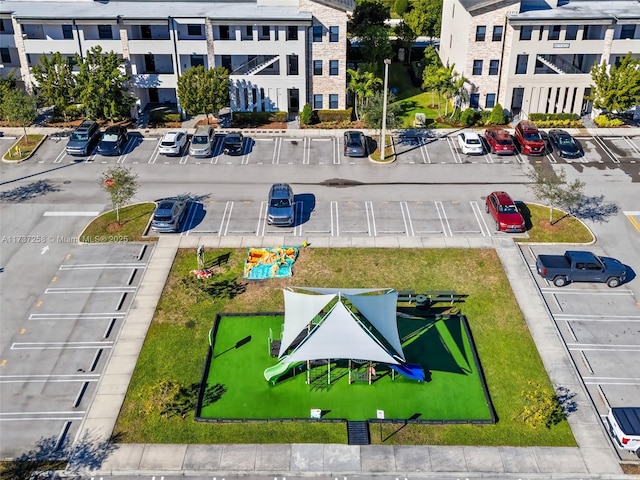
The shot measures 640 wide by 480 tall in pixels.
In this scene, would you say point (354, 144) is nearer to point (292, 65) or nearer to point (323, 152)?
point (323, 152)

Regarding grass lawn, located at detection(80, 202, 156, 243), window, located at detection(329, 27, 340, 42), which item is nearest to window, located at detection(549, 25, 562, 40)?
window, located at detection(329, 27, 340, 42)

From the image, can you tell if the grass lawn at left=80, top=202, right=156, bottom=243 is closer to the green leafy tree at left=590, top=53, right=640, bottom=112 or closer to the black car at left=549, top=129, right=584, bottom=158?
the black car at left=549, top=129, right=584, bottom=158

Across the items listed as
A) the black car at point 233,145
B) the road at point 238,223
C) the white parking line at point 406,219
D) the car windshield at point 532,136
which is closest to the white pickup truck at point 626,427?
the road at point 238,223

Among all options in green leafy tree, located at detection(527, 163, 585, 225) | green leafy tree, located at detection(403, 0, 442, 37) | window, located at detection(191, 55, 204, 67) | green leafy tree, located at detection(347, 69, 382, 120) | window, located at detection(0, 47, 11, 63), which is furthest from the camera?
green leafy tree, located at detection(403, 0, 442, 37)

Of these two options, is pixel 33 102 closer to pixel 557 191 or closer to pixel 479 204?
pixel 479 204

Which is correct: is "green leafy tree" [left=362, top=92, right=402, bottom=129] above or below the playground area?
above

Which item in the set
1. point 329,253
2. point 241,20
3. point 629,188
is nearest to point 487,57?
point 629,188

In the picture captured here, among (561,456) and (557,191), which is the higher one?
(557,191)

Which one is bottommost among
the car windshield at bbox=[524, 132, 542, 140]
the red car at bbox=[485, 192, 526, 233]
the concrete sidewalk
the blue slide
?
the concrete sidewalk
